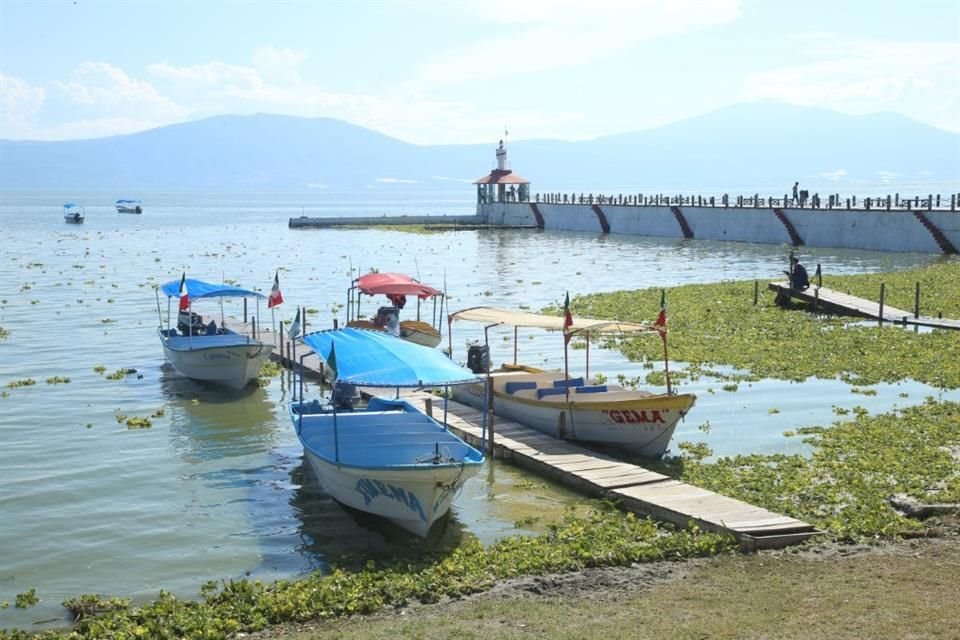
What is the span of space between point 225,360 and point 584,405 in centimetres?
1219

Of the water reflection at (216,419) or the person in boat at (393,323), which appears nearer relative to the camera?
the water reflection at (216,419)

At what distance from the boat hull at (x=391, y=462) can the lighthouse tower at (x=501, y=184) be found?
96.0m

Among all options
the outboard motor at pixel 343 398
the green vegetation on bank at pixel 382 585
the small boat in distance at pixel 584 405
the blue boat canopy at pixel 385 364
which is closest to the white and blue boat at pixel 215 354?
the small boat in distance at pixel 584 405

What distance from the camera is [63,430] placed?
2472 centimetres

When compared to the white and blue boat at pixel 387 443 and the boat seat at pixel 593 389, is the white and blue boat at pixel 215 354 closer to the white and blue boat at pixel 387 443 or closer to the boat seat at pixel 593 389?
the white and blue boat at pixel 387 443

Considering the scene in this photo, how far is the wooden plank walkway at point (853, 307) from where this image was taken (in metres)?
34.9

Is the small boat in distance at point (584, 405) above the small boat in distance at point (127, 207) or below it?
below

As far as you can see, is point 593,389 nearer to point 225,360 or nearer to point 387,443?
point 387,443

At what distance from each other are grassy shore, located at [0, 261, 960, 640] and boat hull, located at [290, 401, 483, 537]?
1.00 metres

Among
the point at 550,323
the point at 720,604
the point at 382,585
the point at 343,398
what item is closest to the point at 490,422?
the point at 343,398

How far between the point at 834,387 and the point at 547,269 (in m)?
41.2

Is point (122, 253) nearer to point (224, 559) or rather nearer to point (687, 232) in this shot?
point (687, 232)

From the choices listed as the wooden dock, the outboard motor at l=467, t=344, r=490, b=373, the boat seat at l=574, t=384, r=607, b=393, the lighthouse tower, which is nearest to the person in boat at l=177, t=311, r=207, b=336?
the outboard motor at l=467, t=344, r=490, b=373

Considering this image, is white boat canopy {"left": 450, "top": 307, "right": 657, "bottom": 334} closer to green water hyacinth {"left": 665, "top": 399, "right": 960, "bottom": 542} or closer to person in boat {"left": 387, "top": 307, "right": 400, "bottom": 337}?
green water hyacinth {"left": 665, "top": 399, "right": 960, "bottom": 542}
